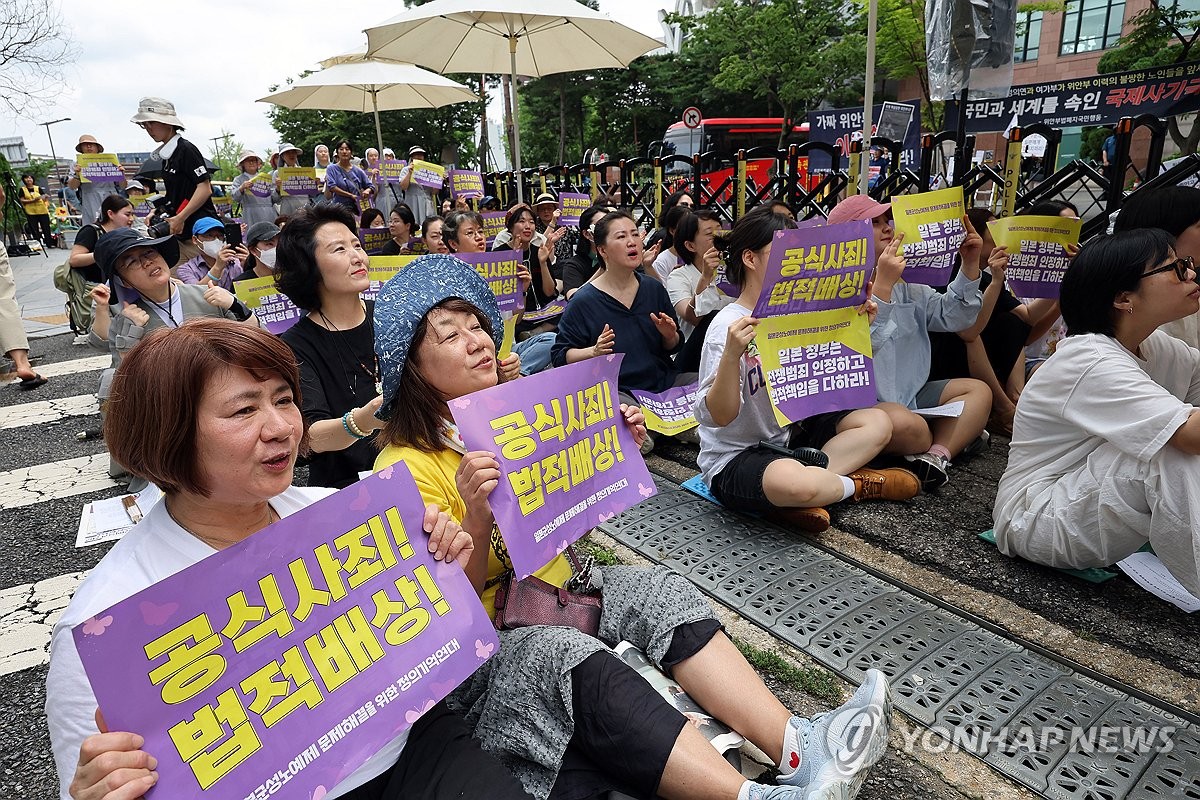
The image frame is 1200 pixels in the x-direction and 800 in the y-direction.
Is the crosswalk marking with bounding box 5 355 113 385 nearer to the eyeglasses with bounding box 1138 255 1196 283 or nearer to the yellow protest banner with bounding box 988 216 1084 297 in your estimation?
the yellow protest banner with bounding box 988 216 1084 297

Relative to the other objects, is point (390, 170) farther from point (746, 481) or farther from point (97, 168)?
point (746, 481)

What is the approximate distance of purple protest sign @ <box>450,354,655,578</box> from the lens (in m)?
1.82

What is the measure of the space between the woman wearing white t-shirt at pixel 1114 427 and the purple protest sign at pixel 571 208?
518 centimetres

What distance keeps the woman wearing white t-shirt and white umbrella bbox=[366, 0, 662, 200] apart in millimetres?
5209

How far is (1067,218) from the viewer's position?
3.85 meters

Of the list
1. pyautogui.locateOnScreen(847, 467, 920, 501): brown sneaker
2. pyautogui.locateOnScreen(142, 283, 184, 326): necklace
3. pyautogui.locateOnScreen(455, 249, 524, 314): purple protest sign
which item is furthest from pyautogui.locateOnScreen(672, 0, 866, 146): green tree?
pyautogui.locateOnScreen(142, 283, 184, 326): necklace

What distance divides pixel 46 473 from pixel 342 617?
14.8ft

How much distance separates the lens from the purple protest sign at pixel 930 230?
3.72 metres

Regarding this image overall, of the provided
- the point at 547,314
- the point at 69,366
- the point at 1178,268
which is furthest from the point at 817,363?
the point at 69,366

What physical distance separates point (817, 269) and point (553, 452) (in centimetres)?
195

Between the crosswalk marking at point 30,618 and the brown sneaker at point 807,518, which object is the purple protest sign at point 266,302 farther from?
the brown sneaker at point 807,518

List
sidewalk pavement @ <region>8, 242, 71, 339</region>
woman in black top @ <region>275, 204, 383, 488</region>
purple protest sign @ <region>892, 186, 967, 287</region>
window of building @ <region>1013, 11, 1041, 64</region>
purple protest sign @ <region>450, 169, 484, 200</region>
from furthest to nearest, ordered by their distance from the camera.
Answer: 1. window of building @ <region>1013, 11, 1041, 64</region>
2. sidewalk pavement @ <region>8, 242, 71, 339</region>
3. purple protest sign @ <region>450, 169, 484, 200</region>
4. purple protest sign @ <region>892, 186, 967, 287</region>
5. woman in black top @ <region>275, 204, 383, 488</region>

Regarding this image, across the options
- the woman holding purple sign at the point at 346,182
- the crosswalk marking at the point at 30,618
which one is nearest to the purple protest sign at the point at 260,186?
the woman holding purple sign at the point at 346,182

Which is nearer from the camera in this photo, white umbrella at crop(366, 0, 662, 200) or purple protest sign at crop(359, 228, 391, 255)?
white umbrella at crop(366, 0, 662, 200)
